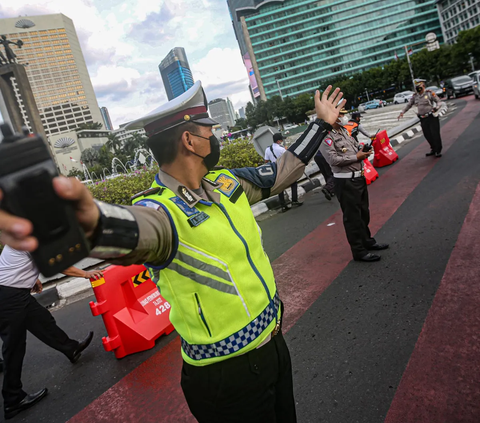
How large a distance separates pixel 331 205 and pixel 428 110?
355cm

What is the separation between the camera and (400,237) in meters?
4.93

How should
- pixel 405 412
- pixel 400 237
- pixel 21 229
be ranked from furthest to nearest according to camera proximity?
pixel 400 237, pixel 405 412, pixel 21 229

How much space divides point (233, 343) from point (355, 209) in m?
3.35

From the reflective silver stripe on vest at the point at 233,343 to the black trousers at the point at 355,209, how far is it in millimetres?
3134

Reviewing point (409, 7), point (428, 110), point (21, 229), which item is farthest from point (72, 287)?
point (409, 7)

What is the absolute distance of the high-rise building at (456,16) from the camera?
239 feet

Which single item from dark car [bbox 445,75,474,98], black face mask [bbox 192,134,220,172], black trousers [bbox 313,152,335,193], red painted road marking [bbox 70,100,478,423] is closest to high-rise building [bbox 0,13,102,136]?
dark car [bbox 445,75,474,98]

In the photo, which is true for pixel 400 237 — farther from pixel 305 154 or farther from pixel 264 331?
pixel 264 331

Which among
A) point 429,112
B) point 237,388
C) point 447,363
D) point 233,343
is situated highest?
point 429,112

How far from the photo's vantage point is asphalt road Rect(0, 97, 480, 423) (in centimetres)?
257

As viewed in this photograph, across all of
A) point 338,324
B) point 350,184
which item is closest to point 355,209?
point 350,184

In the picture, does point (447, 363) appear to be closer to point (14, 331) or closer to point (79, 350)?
point (79, 350)

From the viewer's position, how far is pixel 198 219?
54.1 inches

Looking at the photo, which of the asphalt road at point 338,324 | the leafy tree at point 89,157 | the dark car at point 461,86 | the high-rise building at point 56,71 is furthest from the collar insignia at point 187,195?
the high-rise building at point 56,71
